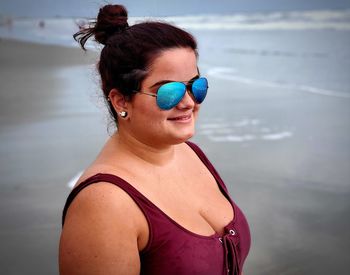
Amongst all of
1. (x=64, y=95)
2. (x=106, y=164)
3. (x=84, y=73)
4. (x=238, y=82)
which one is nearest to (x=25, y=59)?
(x=84, y=73)

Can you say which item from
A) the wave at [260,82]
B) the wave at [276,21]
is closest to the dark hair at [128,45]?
the wave at [260,82]

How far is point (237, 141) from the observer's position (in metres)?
5.84

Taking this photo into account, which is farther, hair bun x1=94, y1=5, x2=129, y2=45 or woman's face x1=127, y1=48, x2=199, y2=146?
hair bun x1=94, y1=5, x2=129, y2=45

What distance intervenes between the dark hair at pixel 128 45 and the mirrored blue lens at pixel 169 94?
9cm

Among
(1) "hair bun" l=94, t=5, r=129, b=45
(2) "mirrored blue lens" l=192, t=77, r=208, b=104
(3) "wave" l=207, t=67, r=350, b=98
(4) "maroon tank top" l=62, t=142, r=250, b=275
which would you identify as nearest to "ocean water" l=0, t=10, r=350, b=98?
(3) "wave" l=207, t=67, r=350, b=98

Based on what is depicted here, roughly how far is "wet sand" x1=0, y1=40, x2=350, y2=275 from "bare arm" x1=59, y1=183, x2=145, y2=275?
2.65 feet

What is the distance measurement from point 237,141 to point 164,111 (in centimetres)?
408

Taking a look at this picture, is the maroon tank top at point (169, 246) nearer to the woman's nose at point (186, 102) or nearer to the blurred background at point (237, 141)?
the woman's nose at point (186, 102)

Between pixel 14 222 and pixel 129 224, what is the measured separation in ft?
8.37

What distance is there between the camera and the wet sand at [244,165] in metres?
3.61

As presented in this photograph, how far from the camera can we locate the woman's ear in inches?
73.9

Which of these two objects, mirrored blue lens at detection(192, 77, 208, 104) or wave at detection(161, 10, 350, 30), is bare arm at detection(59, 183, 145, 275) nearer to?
mirrored blue lens at detection(192, 77, 208, 104)

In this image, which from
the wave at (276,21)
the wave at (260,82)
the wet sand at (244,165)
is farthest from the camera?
the wave at (276,21)

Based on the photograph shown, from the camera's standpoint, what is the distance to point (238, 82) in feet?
31.5
